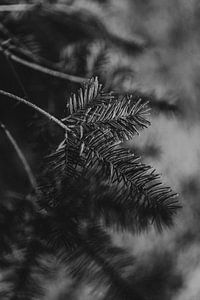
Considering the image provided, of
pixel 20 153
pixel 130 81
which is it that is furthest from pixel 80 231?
pixel 130 81

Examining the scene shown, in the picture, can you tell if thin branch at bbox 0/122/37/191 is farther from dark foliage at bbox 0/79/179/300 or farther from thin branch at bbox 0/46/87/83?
thin branch at bbox 0/46/87/83

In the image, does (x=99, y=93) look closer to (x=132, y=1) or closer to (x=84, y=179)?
(x=84, y=179)

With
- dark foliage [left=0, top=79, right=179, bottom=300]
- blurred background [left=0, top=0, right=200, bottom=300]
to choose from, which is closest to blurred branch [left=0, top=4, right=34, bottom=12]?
blurred background [left=0, top=0, right=200, bottom=300]

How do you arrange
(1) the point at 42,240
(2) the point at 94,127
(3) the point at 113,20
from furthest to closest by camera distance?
(3) the point at 113,20 < (1) the point at 42,240 < (2) the point at 94,127

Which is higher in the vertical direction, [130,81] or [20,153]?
[130,81]

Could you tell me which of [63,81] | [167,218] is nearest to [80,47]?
[63,81]

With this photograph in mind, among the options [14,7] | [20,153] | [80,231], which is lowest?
[80,231]

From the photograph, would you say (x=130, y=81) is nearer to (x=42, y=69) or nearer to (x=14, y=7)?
(x=42, y=69)

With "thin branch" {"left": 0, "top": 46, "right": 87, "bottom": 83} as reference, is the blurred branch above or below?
above
